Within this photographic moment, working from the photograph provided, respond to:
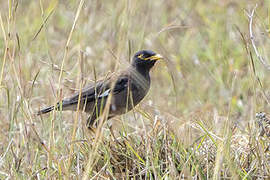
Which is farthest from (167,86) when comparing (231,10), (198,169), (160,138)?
(198,169)

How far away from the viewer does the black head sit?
18.1 ft

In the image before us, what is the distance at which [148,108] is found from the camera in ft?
15.0

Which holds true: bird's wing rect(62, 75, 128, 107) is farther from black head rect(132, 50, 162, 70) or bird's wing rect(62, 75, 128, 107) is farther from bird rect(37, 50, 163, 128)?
black head rect(132, 50, 162, 70)

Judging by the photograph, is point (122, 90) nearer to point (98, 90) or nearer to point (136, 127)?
point (98, 90)

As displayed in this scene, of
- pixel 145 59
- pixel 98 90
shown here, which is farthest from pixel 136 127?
pixel 145 59

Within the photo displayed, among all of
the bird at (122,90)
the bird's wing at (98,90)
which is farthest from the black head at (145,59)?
the bird's wing at (98,90)

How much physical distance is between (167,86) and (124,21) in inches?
151

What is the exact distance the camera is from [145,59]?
5535 mm

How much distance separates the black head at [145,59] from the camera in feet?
18.1

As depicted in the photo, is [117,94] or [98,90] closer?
[98,90]

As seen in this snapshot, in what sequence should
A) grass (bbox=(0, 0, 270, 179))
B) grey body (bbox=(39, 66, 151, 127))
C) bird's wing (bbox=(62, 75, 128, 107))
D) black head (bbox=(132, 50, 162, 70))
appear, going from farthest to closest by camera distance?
black head (bbox=(132, 50, 162, 70))
bird's wing (bbox=(62, 75, 128, 107))
grey body (bbox=(39, 66, 151, 127))
grass (bbox=(0, 0, 270, 179))

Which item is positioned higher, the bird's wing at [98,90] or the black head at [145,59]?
the black head at [145,59]

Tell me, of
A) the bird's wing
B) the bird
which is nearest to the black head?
the bird

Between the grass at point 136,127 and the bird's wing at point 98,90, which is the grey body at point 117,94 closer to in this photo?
the bird's wing at point 98,90
